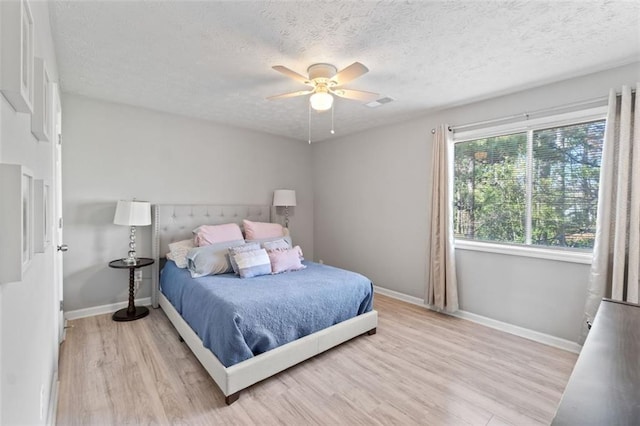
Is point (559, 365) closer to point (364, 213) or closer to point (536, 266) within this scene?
point (536, 266)

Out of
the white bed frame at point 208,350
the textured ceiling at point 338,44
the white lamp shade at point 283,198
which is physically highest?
the textured ceiling at point 338,44

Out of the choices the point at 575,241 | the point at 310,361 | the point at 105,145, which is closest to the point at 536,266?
the point at 575,241

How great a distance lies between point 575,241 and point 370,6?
108 inches

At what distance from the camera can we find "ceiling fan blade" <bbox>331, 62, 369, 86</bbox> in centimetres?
195

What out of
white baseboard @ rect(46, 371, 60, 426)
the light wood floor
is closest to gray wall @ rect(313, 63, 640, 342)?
the light wood floor

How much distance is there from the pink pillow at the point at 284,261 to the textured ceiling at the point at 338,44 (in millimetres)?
1711

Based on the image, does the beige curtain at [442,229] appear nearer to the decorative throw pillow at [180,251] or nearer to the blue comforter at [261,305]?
the blue comforter at [261,305]

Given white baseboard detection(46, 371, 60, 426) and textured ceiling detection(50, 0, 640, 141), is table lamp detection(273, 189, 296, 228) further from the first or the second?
white baseboard detection(46, 371, 60, 426)

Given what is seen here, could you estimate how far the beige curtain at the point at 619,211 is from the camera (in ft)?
7.34

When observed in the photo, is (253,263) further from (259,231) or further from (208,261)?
(259,231)

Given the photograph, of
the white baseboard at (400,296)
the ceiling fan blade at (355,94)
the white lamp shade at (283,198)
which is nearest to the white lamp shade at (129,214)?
the white lamp shade at (283,198)

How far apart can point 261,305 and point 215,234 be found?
1645mm

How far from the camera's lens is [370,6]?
1682mm

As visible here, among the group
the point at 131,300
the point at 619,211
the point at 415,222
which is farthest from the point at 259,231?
the point at 619,211
